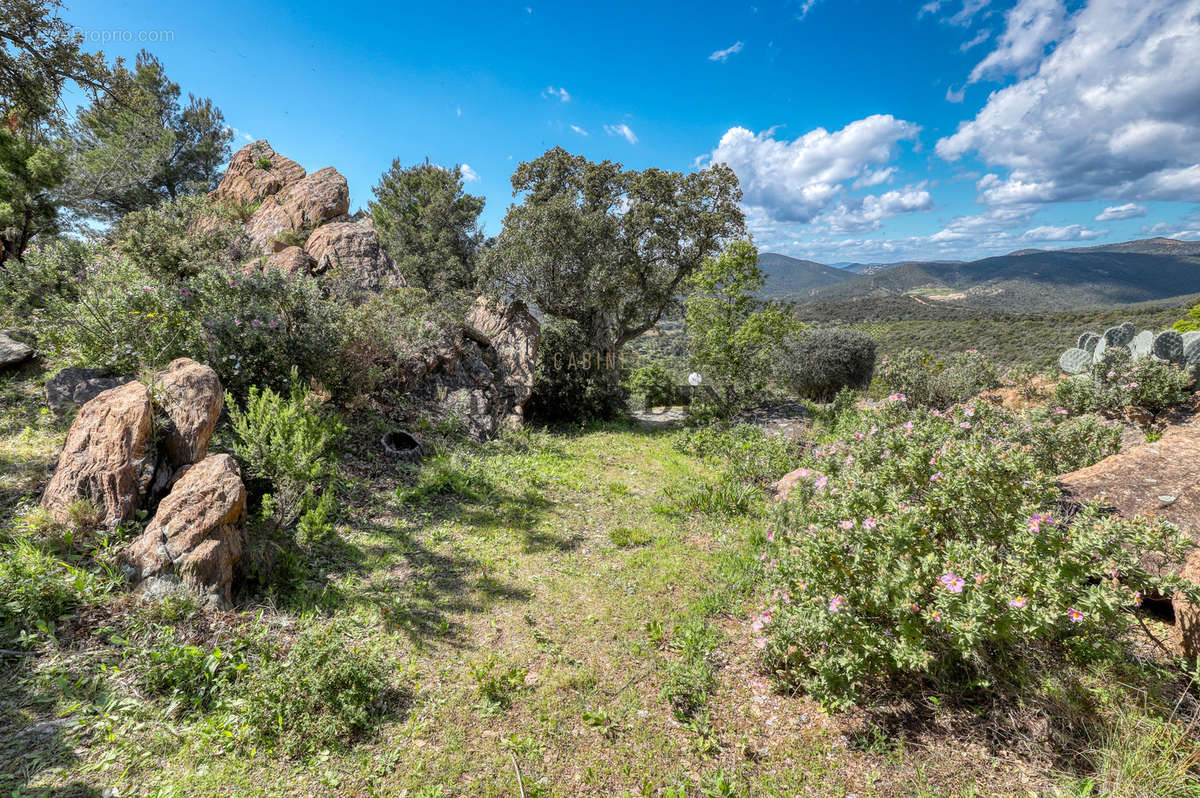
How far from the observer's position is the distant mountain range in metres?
85.7

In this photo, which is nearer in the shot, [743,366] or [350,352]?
[350,352]

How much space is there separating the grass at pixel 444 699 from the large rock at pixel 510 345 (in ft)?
19.9

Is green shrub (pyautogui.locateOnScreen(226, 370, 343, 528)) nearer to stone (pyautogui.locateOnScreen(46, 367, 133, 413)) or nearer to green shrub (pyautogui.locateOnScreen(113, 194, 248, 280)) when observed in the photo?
stone (pyautogui.locateOnScreen(46, 367, 133, 413))

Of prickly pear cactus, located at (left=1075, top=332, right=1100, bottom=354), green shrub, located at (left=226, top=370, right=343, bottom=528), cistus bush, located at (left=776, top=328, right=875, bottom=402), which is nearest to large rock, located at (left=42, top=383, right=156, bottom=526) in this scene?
green shrub, located at (left=226, top=370, right=343, bottom=528)

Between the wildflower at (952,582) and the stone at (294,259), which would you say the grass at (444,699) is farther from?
the stone at (294,259)

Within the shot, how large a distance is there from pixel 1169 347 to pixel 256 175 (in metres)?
21.6

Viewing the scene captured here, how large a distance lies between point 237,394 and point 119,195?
14732 mm

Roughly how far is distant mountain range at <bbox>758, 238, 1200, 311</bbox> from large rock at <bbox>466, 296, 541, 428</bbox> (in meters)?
84.8

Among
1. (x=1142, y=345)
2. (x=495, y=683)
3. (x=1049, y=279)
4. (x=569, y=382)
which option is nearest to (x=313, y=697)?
(x=495, y=683)

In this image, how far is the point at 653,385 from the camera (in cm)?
1878

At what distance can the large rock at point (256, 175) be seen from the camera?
13.5 meters

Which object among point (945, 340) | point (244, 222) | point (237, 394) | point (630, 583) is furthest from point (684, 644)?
point (945, 340)

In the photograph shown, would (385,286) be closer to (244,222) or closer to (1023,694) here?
(244,222)

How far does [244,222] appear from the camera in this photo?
12719mm
